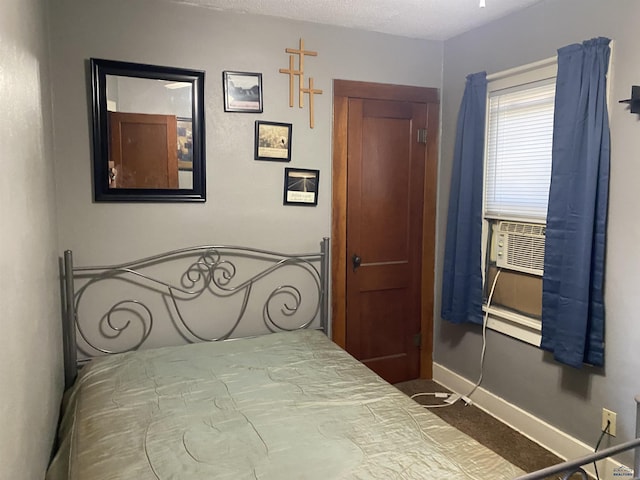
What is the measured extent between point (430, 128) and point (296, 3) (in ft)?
4.12

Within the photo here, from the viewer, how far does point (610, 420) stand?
7.50 feet

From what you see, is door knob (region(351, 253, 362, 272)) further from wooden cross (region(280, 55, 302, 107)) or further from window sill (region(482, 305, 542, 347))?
wooden cross (region(280, 55, 302, 107))

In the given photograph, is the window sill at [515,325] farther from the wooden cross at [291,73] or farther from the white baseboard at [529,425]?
the wooden cross at [291,73]

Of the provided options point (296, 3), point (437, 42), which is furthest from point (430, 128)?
point (296, 3)

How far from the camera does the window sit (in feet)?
8.55

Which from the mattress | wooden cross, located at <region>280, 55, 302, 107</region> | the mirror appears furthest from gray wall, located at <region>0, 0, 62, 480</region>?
wooden cross, located at <region>280, 55, 302, 107</region>

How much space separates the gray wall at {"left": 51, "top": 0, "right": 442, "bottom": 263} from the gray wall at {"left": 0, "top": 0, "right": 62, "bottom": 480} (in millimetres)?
243

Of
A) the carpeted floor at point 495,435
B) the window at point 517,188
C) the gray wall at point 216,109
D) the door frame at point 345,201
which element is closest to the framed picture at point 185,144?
the gray wall at point 216,109

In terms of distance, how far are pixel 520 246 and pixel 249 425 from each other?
186cm

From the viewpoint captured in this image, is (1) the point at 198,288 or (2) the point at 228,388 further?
(1) the point at 198,288

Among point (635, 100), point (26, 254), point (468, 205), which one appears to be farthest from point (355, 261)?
point (26, 254)

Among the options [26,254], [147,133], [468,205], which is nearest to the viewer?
[26,254]

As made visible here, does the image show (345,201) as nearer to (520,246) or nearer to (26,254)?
(520,246)

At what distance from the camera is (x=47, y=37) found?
7.47 ft
